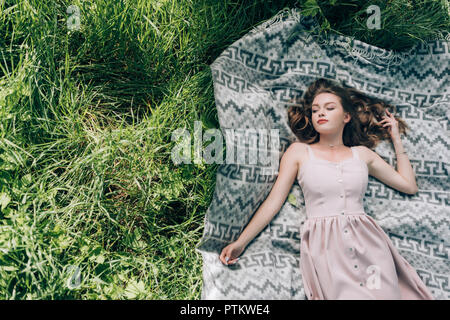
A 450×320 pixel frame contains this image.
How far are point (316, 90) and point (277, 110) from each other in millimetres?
339

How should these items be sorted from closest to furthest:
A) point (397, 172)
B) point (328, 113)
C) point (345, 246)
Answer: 1. point (345, 246)
2. point (328, 113)
3. point (397, 172)

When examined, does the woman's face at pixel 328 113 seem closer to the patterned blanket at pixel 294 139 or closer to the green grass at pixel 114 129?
the patterned blanket at pixel 294 139

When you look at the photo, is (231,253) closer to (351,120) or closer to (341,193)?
(341,193)

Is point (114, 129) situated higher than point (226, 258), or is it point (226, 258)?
Answer: point (114, 129)

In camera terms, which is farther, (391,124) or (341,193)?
(391,124)

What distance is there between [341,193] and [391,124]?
773 millimetres

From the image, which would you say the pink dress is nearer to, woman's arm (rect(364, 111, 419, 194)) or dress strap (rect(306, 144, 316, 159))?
dress strap (rect(306, 144, 316, 159))

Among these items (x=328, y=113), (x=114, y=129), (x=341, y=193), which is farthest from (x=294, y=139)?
(x=114, y=129)

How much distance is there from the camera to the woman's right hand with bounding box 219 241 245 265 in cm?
234

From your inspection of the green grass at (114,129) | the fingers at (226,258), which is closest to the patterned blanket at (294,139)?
the fingers at (226,258)

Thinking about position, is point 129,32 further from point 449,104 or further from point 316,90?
point 449,104

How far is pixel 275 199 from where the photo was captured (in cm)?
247

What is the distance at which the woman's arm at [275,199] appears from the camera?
7.93 ft

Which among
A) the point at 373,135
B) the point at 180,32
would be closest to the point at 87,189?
the point at 180,32
